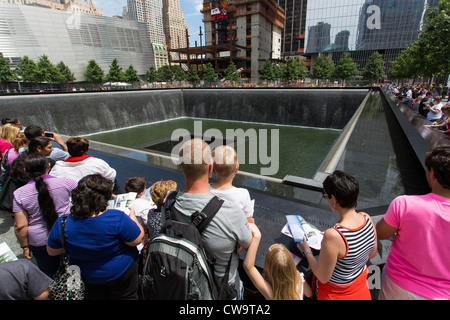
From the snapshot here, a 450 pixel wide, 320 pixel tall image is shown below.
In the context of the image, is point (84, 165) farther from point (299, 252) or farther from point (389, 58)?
point (389, 58)

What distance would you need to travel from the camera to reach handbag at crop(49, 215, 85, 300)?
1.66m

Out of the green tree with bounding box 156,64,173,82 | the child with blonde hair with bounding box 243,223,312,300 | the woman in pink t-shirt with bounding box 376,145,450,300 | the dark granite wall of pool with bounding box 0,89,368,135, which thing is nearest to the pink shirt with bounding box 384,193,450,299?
the woman in pink t-shirt with bounding box 376,145,450,300

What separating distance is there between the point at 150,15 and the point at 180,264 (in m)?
211

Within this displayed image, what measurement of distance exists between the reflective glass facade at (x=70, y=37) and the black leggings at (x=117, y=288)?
218ft

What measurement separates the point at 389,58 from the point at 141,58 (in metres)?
67.2

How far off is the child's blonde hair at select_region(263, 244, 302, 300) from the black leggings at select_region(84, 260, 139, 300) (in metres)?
1.08

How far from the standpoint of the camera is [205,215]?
4.51 ft

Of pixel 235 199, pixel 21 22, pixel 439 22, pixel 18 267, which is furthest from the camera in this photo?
pixel 21 22

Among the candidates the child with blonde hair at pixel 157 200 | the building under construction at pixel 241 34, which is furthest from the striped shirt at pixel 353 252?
the building under construction at pixel 241 34

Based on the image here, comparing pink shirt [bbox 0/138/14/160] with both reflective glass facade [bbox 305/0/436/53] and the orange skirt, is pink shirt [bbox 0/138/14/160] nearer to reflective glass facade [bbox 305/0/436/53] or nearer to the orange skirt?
the orange skirt

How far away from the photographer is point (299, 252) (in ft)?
6.89

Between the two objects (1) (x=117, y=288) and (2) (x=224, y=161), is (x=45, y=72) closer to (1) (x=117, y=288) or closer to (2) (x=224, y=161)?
(1) (x=117, y=288)

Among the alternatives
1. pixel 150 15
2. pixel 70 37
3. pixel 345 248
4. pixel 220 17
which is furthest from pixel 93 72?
pixel 150 15

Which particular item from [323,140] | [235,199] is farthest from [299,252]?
[323,140]
